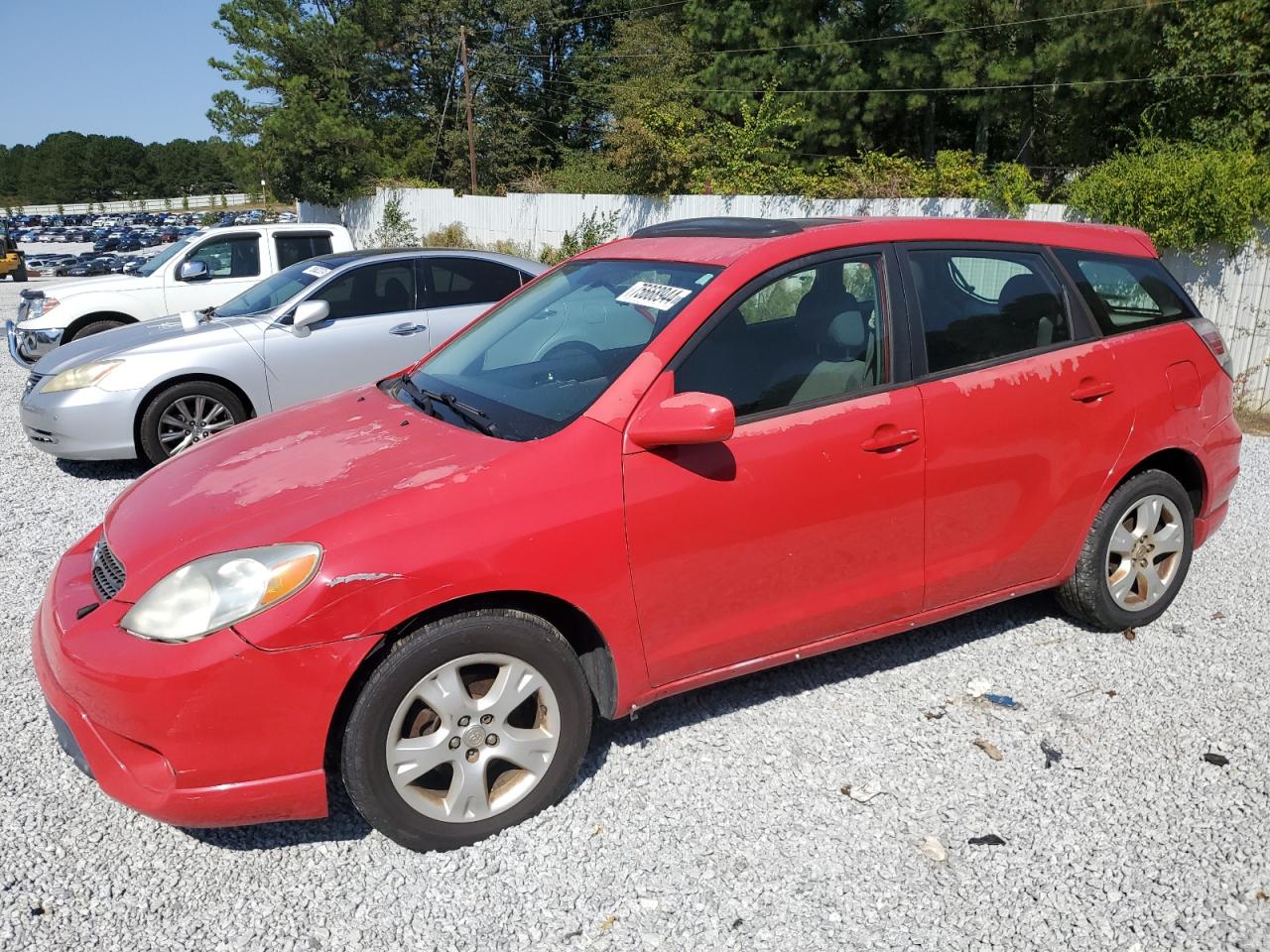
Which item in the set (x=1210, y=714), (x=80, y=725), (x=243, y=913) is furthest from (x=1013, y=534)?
(x=80, y=725)

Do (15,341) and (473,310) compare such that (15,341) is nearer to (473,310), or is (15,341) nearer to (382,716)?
(473,310)

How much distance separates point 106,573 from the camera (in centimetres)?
298

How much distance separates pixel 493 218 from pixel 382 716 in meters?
24.9

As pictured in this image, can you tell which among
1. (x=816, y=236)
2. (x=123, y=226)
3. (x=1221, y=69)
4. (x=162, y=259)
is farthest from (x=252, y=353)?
(x=123, y=226)

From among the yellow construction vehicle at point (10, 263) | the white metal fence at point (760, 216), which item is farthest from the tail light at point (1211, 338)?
the yellow construction vehicle at point (10, 263)

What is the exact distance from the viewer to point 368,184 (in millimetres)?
40875

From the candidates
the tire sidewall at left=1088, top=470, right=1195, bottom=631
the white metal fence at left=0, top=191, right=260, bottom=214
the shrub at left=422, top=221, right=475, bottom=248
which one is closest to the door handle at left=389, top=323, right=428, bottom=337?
the tire sidewall at left=1088, top=470, right=1195, bottom=631

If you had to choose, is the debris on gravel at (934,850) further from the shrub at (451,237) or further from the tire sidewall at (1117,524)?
the shrub at (451,237)

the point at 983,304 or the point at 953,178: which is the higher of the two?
the point at 953,178

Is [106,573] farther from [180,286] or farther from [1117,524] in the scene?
[180,286]

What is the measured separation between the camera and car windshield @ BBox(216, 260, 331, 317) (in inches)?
303

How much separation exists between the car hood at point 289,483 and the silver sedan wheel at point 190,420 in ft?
11.9

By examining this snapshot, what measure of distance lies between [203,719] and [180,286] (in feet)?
31.8

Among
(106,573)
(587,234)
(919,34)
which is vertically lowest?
(106,573)
